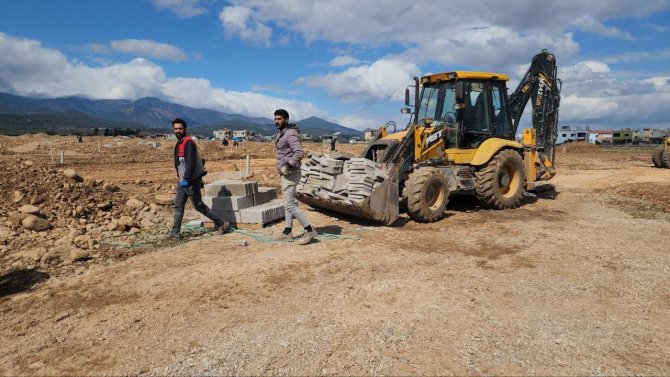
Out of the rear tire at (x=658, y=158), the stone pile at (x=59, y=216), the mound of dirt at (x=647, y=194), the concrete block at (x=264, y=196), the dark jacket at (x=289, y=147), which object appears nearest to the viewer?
the stone pile at (x=59, y=216)

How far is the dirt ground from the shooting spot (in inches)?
130

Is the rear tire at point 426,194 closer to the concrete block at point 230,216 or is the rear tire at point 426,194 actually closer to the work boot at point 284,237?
the work boot at point 284,237

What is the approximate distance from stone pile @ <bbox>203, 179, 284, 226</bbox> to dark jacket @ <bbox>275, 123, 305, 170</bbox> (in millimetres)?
1702

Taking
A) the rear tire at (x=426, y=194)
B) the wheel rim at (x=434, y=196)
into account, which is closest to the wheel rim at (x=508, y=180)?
the rear tire at (x=426, y=194)

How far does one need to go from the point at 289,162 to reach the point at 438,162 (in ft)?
12.6

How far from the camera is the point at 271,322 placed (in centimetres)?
396

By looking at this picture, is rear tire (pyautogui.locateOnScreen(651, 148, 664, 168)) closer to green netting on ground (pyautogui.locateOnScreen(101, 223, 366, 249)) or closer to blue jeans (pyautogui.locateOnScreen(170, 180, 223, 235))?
green netting on ground (pyautogui.locateOnScreen(101, 223, 366, 249))

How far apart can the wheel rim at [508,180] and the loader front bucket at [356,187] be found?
3.27 meters

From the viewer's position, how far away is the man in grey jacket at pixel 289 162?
6.39m

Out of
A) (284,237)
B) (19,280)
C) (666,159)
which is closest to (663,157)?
(666,159)

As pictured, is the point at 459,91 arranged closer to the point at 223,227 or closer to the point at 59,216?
the point at 223,227

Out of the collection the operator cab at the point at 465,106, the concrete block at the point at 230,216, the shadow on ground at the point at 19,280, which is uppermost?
the operator cab at the point at 465,106

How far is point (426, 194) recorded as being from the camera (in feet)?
27.0

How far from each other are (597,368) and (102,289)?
489cm
